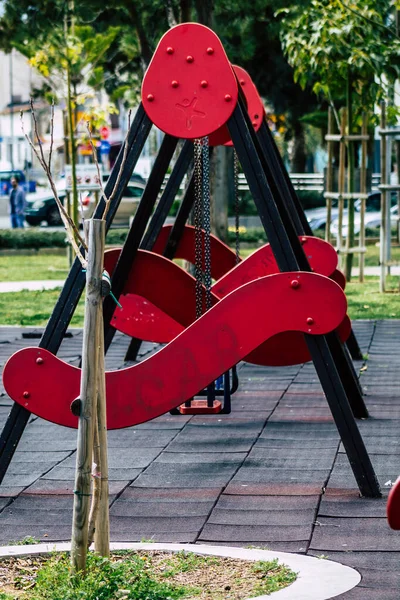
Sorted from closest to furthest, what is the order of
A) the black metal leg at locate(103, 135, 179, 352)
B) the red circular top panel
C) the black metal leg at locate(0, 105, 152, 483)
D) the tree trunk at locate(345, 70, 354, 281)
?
1. the black metal leg at locate(0, 105, 152, 483)
2. the red circular top panel
3. the black metal leg at locate(103, 135, 179, 352)
4. the tree trunk at locate(345, 70, 354, 281)

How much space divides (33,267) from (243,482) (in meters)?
15.6

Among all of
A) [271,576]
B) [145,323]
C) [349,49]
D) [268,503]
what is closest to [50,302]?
[349,49]

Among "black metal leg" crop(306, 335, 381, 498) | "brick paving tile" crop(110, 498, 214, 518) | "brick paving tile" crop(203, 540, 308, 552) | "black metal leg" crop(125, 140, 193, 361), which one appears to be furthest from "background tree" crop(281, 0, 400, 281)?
"brick paving tile" crop(203, 540, 308, 552)

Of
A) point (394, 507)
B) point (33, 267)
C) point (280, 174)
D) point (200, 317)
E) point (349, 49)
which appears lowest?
point (33, 267)

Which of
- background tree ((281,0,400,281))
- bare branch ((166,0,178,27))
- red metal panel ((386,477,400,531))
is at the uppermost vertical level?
bare branch ((166,0,178,27))

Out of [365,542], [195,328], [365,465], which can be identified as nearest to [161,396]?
[195,328]

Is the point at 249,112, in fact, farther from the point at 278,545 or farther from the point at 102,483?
the point at 102,483

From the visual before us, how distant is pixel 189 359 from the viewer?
535 centimetres

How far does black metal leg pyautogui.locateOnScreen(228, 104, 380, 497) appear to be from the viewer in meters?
5.19

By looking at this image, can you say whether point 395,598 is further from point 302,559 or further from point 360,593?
point 302,559

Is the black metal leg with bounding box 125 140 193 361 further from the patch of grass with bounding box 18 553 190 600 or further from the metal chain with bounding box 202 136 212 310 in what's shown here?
the patch of grass with bounding box 18 553 190 600

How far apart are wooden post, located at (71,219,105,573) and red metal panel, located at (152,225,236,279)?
4837 millimetres

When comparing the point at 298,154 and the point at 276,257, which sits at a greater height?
the point at 298,154

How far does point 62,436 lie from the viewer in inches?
268
